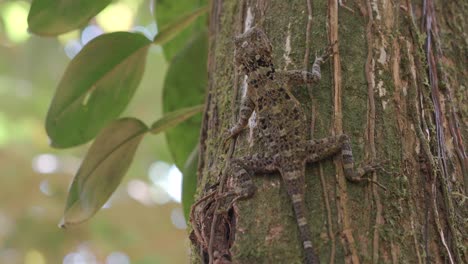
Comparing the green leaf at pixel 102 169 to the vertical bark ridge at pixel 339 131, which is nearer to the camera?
the vertical bark ridge at pixel 339 131

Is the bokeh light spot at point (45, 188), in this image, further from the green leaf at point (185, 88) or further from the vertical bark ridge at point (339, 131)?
the vertical bark ridge at point (339, 131)

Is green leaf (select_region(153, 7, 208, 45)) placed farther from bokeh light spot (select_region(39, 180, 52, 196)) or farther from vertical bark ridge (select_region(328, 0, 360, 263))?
bokeh light spot (select_region(39, 180, 52, 196))

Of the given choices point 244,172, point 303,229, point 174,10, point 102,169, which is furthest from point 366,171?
point 174,10

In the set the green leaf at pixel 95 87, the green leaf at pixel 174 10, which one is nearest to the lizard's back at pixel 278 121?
the green leaf at pixel 95 87

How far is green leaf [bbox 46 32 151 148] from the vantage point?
4.30m

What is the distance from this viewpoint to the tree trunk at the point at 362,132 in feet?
8.92

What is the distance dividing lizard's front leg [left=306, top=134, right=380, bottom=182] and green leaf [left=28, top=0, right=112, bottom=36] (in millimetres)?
1888

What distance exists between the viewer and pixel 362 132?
120 inches

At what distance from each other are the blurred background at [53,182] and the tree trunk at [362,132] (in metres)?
4.28

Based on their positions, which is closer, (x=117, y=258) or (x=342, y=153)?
(x=342, y=153)

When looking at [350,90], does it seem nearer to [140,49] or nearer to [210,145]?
[210,145]

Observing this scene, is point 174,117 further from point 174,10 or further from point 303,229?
point 303,229

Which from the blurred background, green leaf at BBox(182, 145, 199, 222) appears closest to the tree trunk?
green leaf at BBox(182, 145, 199, 222)

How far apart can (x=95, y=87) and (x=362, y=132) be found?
6.88 feet
